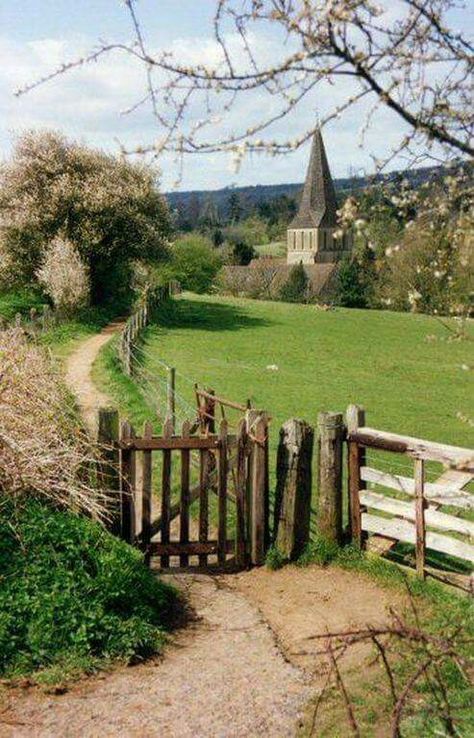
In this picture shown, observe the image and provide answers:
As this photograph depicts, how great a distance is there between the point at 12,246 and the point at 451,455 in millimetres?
32496

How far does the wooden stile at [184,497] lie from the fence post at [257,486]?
27.5 inches

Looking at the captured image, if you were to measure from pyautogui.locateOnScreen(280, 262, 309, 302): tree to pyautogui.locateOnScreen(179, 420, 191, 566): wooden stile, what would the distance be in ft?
233

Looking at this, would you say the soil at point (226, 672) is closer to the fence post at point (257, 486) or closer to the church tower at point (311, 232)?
the fence post at point (257, 486)

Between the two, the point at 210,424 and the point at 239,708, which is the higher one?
the point at 210,424

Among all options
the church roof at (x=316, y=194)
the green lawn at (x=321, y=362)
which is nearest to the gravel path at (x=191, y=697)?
the green lawn at (x=321, y=362)

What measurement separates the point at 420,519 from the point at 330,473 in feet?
3.94

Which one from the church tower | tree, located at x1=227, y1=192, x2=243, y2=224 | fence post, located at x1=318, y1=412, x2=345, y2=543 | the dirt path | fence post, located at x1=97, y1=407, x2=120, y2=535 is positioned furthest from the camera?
tree, located at x1=227, y1=192, x2=243, y2=224

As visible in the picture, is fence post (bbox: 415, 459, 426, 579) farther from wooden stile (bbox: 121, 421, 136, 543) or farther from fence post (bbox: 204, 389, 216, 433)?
fence post (bbox: 204, 389, 216, 433)

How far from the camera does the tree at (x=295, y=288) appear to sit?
3152 inches

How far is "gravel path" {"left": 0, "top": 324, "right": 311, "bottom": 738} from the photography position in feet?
19.4

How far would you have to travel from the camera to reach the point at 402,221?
393 centimetres

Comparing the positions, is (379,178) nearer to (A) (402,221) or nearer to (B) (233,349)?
(A) (402,221)

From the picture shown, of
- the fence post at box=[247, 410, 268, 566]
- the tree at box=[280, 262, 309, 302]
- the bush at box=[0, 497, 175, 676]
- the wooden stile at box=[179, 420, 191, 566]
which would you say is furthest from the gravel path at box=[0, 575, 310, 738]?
the tree at box=[280, 262, 309, 302]

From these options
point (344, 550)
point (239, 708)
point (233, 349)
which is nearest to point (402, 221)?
point (239, 708)
